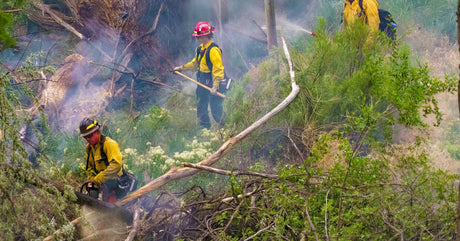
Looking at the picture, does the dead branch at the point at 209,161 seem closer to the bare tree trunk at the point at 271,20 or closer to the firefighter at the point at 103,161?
the firefighter at the point at 103,161

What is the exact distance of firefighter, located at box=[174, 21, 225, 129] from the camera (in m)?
8.71

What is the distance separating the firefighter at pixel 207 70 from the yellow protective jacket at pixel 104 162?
3031 mm

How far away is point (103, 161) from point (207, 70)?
370 cm

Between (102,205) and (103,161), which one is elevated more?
(103,161)

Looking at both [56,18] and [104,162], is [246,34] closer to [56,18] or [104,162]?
[56,18]

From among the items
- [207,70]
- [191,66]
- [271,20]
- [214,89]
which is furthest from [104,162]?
[271,20]

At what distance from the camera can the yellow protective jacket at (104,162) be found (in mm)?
5574

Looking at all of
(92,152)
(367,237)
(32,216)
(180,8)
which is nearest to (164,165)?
(92,152)

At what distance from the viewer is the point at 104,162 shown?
5770 mm

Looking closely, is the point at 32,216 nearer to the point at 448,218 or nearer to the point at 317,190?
the point at 317,190

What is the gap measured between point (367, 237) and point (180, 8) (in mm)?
8430

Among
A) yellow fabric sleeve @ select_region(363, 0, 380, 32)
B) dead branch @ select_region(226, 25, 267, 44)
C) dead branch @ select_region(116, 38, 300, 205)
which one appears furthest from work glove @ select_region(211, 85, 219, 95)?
dead branch @ select_region(226, 25, 267, 44)

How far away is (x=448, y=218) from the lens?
4.14 meters

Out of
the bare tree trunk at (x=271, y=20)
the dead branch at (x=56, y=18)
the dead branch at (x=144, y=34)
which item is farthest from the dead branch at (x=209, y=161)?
the dead branch at (x=56, y=18)
